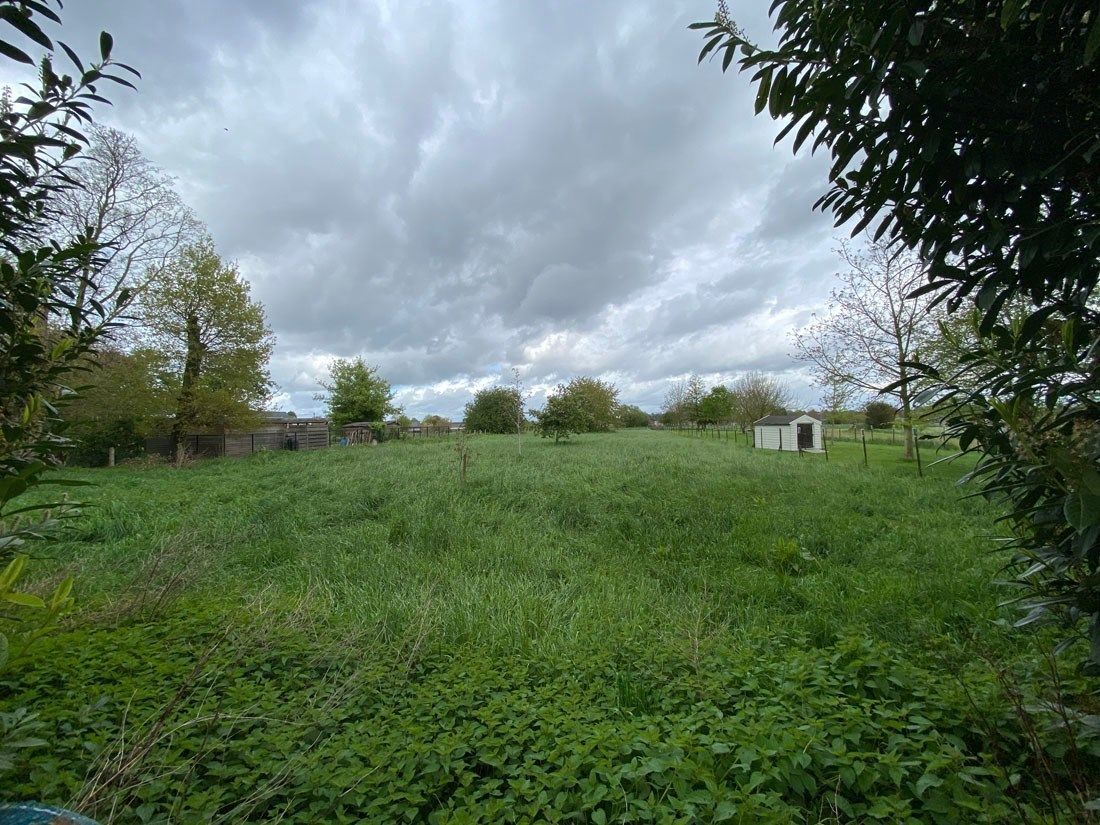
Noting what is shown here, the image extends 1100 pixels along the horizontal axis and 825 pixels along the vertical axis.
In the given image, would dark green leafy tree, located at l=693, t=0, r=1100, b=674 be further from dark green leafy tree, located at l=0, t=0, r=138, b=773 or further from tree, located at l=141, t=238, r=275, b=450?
tree, located at l=141, t=238, r=275, b=450

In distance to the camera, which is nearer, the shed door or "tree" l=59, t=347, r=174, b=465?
"tree" l=59, t=347, r=174, b=465

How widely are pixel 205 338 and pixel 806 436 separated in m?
25.9

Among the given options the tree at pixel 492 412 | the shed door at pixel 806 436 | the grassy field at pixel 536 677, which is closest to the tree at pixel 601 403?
the tree at pixel 492 412

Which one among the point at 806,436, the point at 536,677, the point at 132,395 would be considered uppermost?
the point at 132,395

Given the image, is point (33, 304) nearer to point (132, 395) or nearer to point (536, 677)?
point (536, 677)

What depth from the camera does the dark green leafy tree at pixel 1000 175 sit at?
134 cm

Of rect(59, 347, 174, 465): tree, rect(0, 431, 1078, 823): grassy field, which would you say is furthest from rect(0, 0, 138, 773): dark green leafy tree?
rect(59, 347, 174, 465): tree

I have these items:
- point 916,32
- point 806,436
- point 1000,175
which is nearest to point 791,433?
point 806,436

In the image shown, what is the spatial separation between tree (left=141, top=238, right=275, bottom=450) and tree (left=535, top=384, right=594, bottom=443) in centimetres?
1284

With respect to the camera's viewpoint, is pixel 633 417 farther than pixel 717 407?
Yes

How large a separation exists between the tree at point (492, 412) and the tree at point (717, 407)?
1583cm

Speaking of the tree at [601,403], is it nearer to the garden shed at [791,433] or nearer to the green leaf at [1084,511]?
the garden shed at [791,433]

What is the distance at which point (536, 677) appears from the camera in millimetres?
3045

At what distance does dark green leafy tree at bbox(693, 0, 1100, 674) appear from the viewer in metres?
1.34
